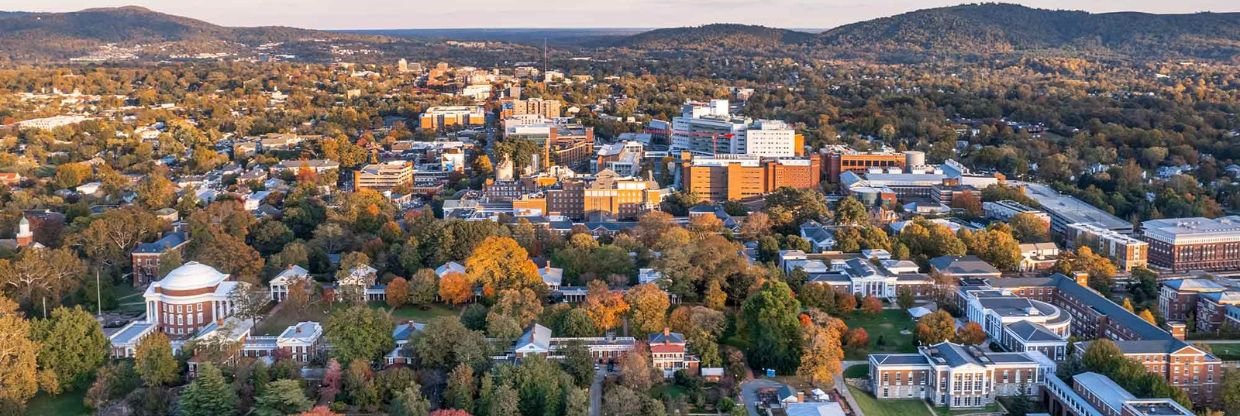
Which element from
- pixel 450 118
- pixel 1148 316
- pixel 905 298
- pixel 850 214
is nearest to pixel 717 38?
pixel 450 118

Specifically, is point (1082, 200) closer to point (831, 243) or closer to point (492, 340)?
point (831, 243)

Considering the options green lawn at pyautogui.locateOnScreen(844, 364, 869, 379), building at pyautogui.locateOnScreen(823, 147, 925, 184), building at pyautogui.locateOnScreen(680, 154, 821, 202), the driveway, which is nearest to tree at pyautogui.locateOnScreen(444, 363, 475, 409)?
the driveway

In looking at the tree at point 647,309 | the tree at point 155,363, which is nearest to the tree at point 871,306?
the tree at point 647,309

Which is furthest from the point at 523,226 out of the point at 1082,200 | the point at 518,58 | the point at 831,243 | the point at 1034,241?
the point at 518,58

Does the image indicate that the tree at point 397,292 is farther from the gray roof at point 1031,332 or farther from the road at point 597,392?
the gray roof at point 1031,332

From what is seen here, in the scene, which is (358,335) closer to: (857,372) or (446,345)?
(446,345)
